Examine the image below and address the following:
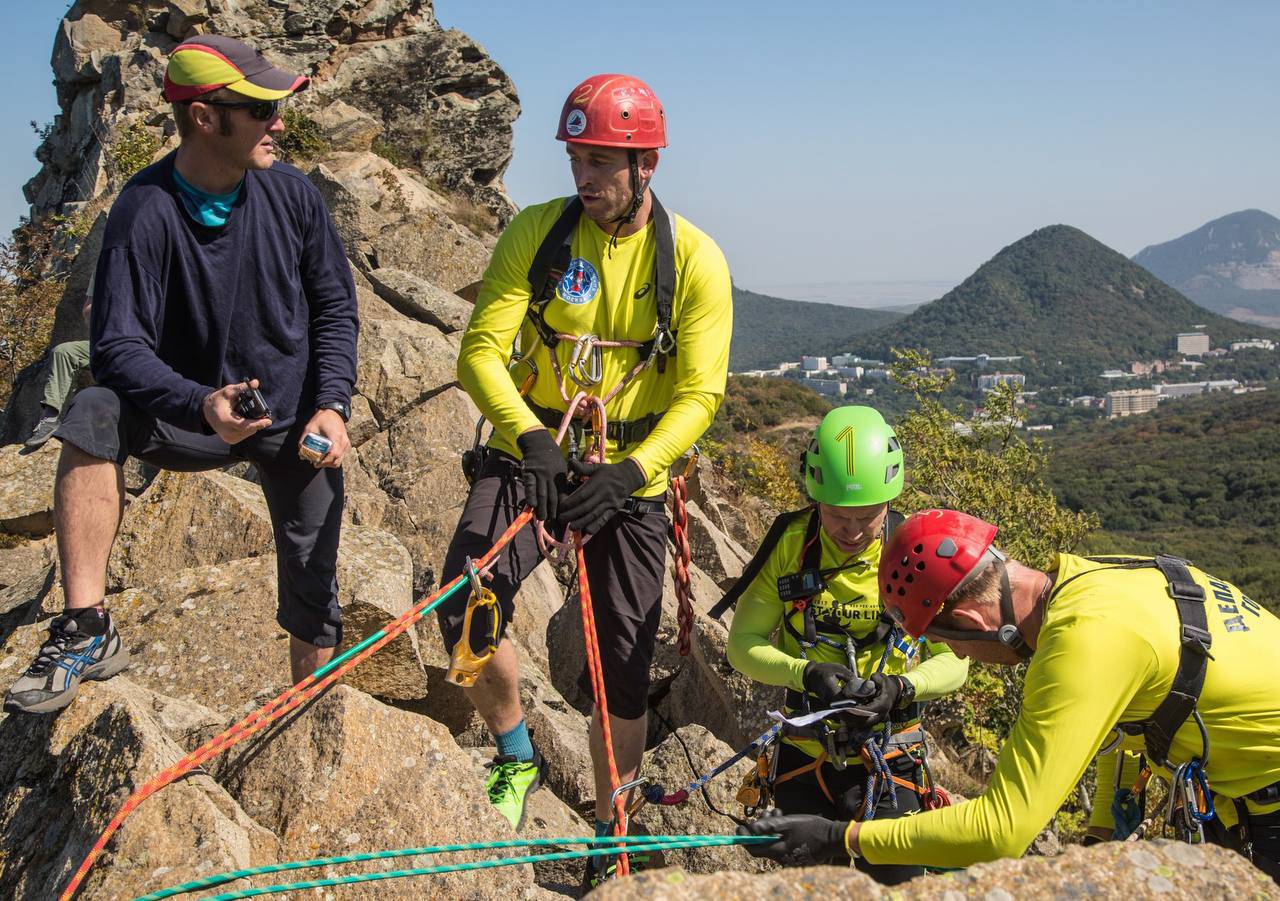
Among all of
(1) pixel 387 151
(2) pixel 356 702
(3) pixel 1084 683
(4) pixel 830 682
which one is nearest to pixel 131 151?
(1) pixel 387 151

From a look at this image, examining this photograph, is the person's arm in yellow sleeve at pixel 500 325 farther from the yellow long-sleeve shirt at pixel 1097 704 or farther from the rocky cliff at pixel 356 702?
the yellow long-sleeve shirt at pixel 1097 704

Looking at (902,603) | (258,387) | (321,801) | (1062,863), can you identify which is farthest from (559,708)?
(1062,863)

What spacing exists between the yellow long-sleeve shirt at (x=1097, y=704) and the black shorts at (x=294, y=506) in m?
2.66

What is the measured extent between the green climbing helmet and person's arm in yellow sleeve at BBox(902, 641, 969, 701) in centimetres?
68

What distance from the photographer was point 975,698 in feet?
27.8

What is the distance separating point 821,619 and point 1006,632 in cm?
115

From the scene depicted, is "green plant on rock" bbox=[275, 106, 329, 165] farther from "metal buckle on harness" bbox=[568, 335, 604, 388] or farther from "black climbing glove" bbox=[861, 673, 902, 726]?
"black climbing glove" bbox=[861, 673, 902, 726]

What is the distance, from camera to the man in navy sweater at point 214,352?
3.71 meters

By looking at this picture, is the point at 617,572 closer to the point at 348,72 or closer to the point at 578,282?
the point at 578,282

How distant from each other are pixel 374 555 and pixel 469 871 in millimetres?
2529

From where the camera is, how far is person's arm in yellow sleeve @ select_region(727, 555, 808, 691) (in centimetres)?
393

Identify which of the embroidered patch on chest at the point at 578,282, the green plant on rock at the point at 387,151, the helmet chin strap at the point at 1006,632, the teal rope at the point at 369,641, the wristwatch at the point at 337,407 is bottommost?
the teal rope at the point at 369,641

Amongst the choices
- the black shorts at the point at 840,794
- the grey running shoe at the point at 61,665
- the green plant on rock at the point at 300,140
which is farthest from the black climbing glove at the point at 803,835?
the green plant on rock at the point at 300,140

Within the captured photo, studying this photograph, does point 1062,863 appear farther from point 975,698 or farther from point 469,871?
point 975,698
